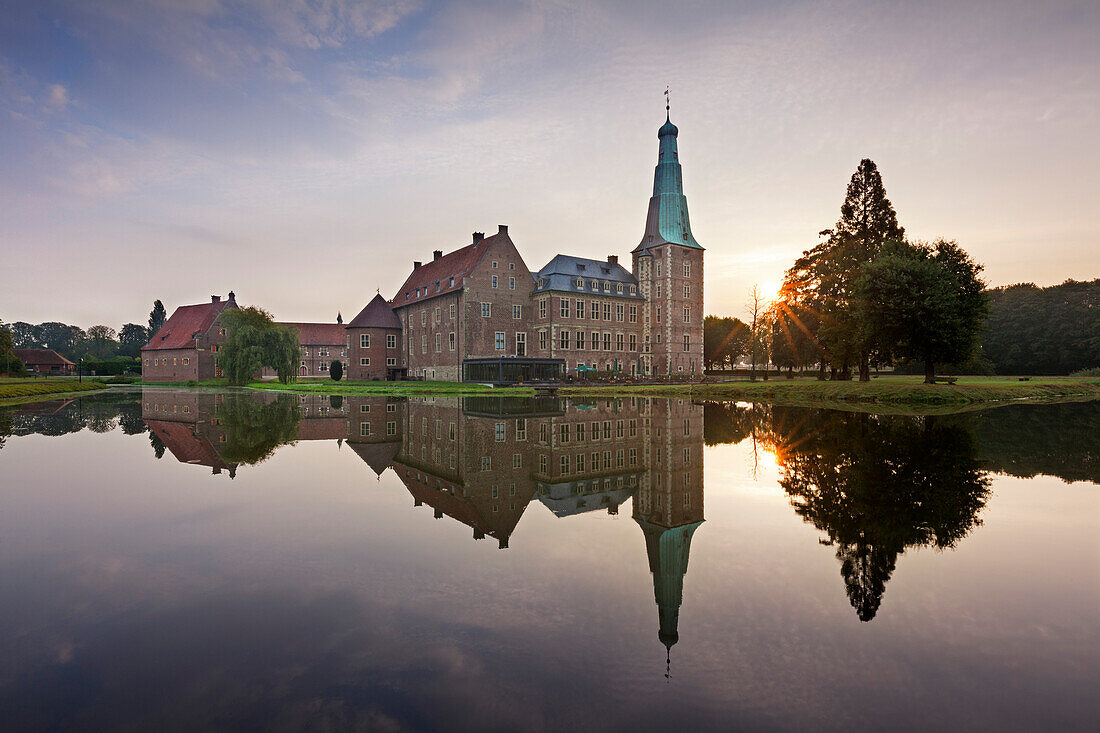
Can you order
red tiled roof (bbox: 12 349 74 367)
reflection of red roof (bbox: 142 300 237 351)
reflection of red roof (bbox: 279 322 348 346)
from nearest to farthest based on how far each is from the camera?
reflection of red roof (bbox: 142 300 237 351), reflection of red roof (bbox: 279 322 348 346), red tiled roof (bbox: 12 349 74 367)

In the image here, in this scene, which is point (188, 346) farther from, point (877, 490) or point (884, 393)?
point (877, 490)

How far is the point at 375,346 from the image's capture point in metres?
75.5

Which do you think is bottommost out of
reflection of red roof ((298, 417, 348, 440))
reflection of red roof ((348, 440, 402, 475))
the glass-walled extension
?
reflection of red roof ((348, 440, 402, 475))

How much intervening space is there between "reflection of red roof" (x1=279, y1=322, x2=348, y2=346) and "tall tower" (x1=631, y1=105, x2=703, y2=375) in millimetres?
62268

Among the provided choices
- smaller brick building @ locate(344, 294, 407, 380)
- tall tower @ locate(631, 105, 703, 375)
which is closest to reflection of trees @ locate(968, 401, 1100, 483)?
tall tower @ locate(631, 105, 703, 375)

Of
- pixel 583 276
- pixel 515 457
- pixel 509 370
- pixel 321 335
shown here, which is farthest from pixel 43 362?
pixel 515 457

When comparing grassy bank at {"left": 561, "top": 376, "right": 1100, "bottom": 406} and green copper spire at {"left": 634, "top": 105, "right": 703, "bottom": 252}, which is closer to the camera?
grassy bank at {"left": 561, "top": 376, "right": 1100, "bottom": 406}

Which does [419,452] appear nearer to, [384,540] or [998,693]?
[384,540]

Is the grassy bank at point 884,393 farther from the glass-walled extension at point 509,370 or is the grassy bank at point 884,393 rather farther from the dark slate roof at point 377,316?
the dark slate roof at point 377,316

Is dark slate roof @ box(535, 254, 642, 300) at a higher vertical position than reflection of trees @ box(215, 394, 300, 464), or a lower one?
higher

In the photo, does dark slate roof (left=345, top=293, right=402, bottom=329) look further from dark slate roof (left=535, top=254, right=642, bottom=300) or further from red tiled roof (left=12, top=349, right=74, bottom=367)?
red tiled roof (left=12, top=349, right=74, bottom=367)

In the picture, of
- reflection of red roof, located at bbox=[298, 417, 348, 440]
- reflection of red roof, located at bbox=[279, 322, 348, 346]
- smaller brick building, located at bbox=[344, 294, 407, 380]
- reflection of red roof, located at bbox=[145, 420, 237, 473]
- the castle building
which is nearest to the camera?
reflection of red roof, located at bbox=[145, 420, 237, 473]

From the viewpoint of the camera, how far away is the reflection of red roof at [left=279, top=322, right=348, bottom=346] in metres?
104

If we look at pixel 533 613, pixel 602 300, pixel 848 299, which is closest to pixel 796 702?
pixel 533 613
